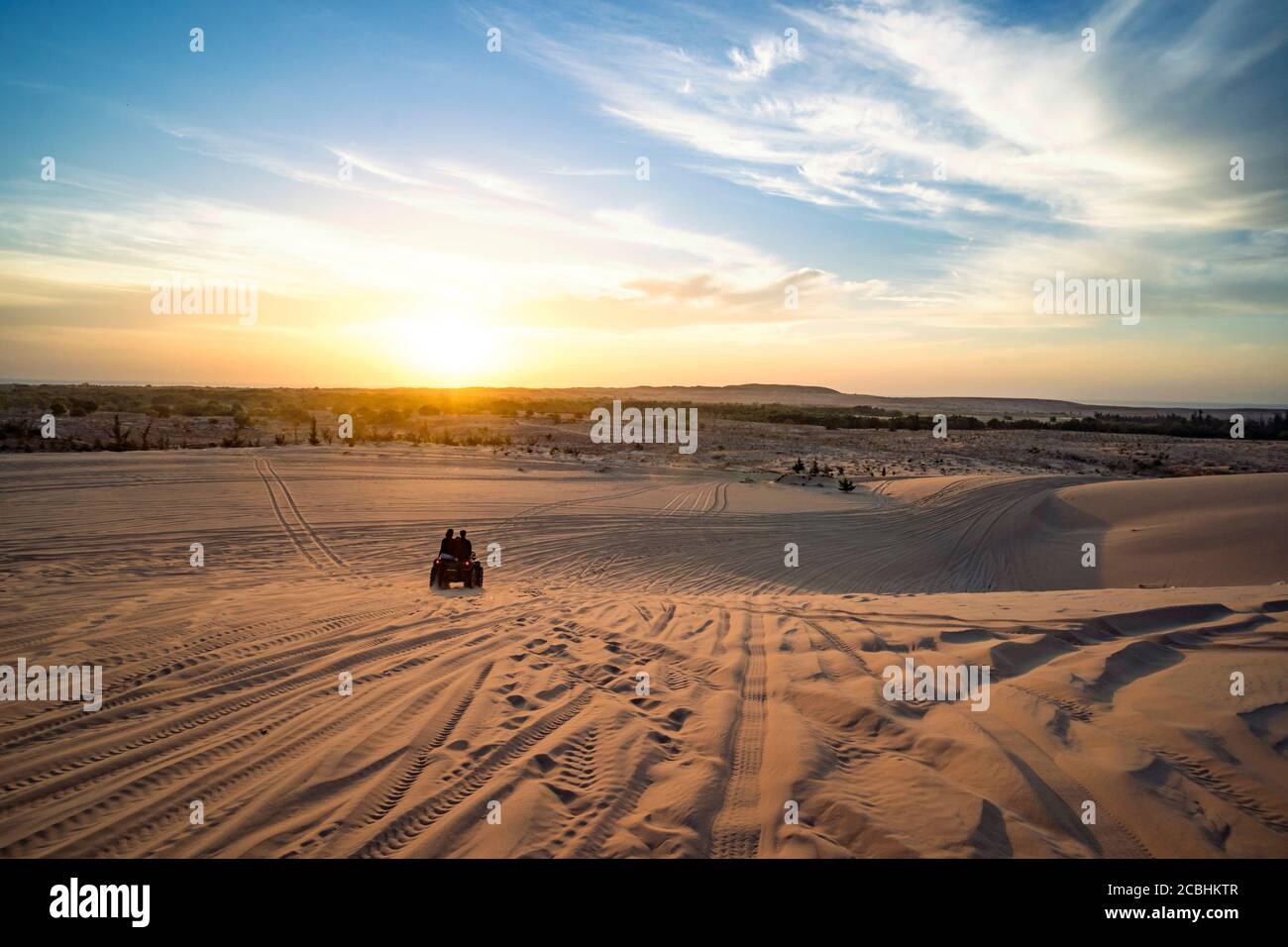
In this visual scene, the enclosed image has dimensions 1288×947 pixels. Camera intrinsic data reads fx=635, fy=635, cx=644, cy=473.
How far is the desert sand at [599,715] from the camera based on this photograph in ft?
10.7

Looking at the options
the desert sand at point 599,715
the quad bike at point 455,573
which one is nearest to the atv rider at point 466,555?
the quad bike at point 455,573

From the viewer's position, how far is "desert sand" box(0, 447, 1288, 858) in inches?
128

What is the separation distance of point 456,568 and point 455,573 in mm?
75

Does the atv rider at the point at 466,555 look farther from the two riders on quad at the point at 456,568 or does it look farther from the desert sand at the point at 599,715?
the desert sand at the point at 599,715

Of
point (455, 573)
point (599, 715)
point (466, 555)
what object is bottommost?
point (599, 715)

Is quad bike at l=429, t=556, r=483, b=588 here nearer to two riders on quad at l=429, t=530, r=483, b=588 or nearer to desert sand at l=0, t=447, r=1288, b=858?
two riders on quad at l=429, t=530, r=483, b=588

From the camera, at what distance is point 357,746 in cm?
409

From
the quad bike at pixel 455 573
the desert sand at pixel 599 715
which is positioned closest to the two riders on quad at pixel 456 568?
the quad bike at pixel 455 573

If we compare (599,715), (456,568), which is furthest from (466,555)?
(599,715)

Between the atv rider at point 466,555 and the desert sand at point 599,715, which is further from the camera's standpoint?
the atv rider at point 466,555

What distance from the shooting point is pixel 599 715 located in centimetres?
465

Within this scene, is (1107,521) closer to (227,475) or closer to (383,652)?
(383,652)

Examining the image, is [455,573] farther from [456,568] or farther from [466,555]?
[466,555]
